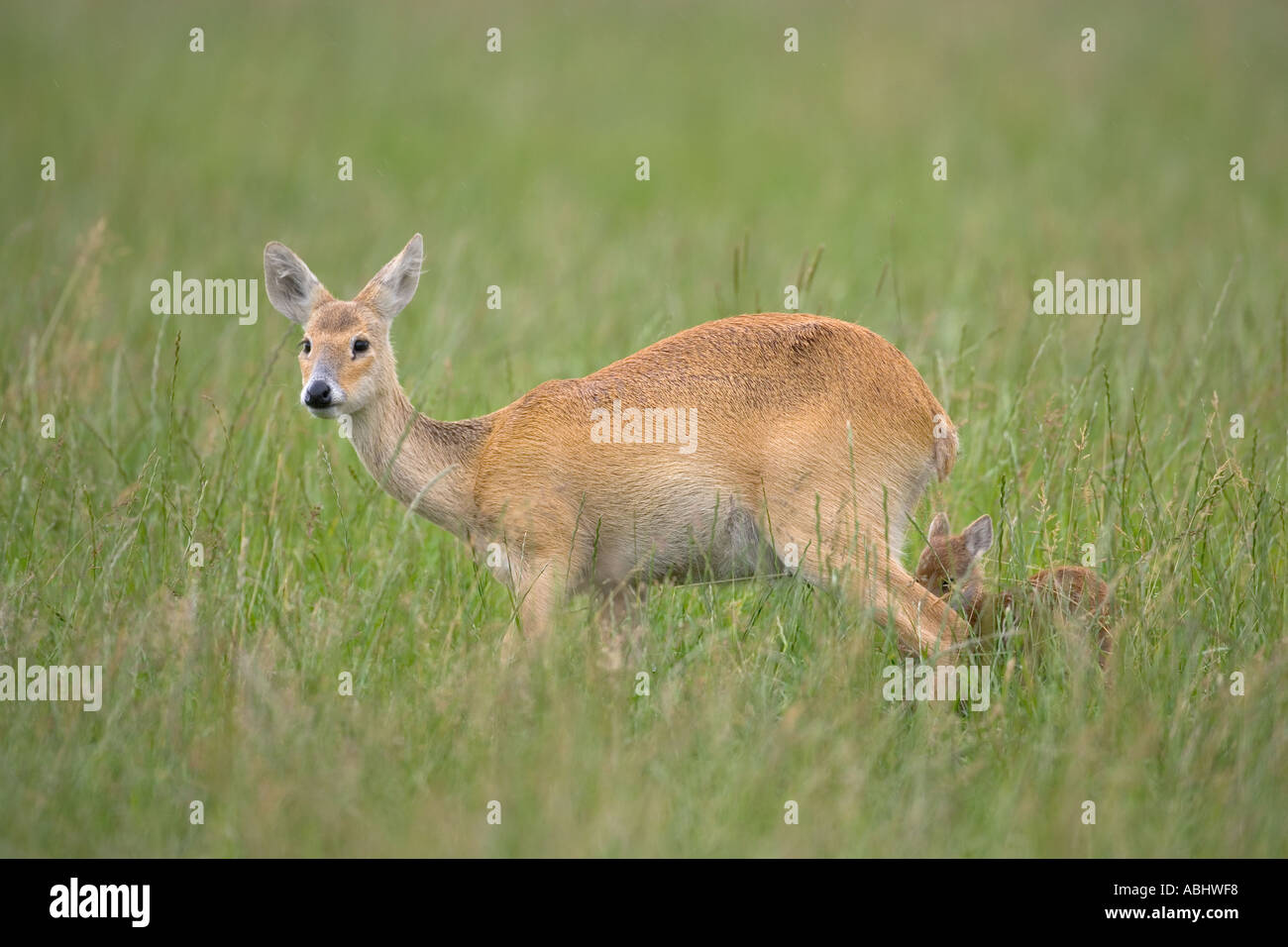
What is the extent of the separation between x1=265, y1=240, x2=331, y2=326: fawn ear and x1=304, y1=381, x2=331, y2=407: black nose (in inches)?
26.4

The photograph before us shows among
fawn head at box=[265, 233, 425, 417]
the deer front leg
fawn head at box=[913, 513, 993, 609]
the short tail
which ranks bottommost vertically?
the deer front leg

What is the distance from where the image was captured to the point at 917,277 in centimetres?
1198

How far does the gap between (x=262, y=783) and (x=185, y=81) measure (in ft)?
48.6

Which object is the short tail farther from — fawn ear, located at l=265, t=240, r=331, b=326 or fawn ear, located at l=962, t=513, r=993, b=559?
fawn ear, located at l=265, t=240, r=331, b=326

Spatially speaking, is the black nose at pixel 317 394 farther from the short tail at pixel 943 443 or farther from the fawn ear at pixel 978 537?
the fawn ear at pixel 978 537

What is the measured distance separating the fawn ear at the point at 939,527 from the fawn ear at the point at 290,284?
256 centimetres

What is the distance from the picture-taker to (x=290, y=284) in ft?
19.9

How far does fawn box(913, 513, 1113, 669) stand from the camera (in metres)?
5.63

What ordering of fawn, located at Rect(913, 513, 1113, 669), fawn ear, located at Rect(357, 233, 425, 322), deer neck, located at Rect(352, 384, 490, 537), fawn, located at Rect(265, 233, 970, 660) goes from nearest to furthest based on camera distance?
fawn, located at Rect(265, 233, 970, 660)
fawn, located at Rect(913, 513, 1113, 669)
deer neck, located at Rect(352, 384, 490, 537)
fawn ear, located at Rect(357, 233, 425, 322)

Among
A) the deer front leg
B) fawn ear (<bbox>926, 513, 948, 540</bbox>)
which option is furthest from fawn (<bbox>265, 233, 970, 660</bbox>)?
fawn ear (<bbox>926, 513, 948, 540</bbox>)

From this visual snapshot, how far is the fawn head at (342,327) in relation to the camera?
217 inches

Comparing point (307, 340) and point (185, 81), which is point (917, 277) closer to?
point (307, 340)

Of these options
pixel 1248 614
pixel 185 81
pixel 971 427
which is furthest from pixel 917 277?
pixel 185 81

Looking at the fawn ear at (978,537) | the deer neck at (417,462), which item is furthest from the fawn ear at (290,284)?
the fawn ear at (978,537)
